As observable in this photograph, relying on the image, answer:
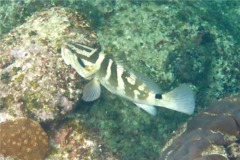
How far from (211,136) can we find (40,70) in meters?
2.83

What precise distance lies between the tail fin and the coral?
2.09 metres

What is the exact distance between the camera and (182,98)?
4145mm

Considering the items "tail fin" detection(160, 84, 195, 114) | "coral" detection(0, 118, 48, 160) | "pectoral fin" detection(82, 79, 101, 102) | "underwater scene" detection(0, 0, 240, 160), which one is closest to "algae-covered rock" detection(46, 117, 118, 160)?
"underwater scene" detection(0, 0, 240, 160)

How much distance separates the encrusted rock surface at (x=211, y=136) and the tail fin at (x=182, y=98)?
2.00 feet

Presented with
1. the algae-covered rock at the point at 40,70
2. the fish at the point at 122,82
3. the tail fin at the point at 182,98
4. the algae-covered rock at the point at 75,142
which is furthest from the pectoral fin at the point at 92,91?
the algae-covered rock at the point at 75,142

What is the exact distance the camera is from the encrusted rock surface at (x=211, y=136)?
4297 millimetres

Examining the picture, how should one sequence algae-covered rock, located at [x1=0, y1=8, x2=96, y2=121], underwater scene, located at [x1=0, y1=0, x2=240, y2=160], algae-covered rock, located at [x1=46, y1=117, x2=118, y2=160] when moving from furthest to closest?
algae-covered rock, located at [x1=46, y1=117, x2=118, y2=160], algae-covered rock, located at [x1=0, y1=8, x2=96, y2=121], underwater scene, located at [x1=0, y1=0, x2=240, y2=160]

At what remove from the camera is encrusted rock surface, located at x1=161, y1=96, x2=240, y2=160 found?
430 cm

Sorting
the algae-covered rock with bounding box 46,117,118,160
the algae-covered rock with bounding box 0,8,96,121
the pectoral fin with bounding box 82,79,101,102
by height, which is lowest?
the algae-covered rock with bounding box 46,117,118,160

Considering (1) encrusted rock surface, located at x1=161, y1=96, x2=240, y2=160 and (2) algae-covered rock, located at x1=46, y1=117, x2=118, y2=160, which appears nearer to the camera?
(1) encrusted rock surface, located at x1=161, y1=96, x2=240, y2=160

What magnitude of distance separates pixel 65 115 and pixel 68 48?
4.94 feet

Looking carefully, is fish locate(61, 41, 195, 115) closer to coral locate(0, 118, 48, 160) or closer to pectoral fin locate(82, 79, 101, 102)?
pectoral fin locate(82, 79, 101, 102)

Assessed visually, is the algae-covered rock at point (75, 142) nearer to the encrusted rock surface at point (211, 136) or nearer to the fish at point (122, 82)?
the encrusted rock surface at point (211, 136)

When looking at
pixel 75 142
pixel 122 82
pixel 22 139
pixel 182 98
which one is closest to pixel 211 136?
pixel 182 98
